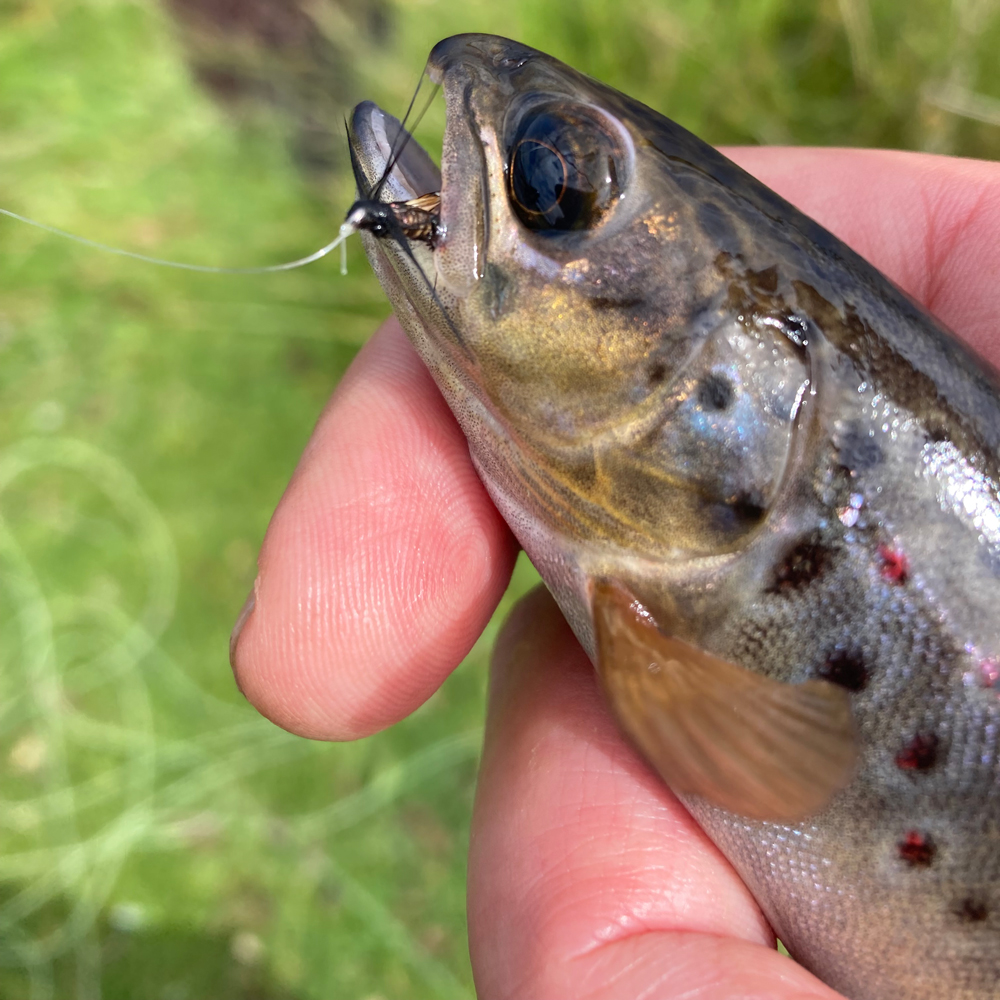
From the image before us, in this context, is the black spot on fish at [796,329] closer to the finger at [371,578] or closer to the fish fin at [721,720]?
the fish fin at [721,720]

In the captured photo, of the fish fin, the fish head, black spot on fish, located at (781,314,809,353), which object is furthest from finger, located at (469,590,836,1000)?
black spot on fish, located at (781,314,809,353)

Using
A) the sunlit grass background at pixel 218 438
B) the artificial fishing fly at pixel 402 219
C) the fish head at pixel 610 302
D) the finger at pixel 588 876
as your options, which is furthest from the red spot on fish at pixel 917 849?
the sunlit grass background at pixel 218 438

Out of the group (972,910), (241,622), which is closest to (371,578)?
(241,622)

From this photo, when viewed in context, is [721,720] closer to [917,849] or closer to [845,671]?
[845,671]

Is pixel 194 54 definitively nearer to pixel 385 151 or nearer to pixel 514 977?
pixel 385 151

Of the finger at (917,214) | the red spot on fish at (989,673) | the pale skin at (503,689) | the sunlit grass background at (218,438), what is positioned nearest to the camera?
the red spot on fish at (989,673)

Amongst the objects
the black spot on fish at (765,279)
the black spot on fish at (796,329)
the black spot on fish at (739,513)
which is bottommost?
the black spot on fish at (739,513)
